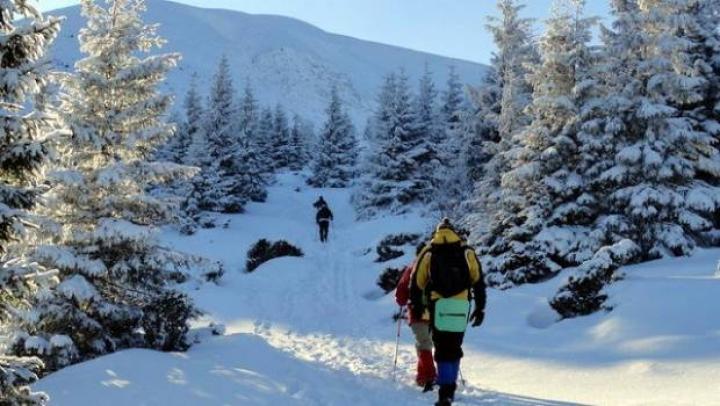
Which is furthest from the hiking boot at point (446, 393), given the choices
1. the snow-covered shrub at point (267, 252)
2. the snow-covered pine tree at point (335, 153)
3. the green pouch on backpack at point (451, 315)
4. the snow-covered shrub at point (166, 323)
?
the snow-covered pine tree at point (335, 153)

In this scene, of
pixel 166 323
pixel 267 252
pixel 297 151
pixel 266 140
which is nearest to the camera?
pixel 166 323

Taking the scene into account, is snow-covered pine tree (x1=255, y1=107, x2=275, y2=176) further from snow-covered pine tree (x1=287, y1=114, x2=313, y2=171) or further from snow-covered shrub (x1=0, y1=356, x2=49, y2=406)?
snow-covered shrub (x1=0, y1=356, x2=49, y2=406)

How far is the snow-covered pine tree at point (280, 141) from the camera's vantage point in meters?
63.5

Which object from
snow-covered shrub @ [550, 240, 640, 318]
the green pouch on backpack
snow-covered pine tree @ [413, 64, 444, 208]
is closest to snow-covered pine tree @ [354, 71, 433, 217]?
snow-covered pine tree @ [413, 64, 444, 208]

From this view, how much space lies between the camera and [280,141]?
67.1 meters

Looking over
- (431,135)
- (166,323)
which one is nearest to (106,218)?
(166,323)

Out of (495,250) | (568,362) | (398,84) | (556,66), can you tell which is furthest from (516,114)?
(398,84)

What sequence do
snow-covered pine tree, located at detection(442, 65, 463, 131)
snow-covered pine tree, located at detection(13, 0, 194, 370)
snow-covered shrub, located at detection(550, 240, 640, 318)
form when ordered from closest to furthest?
snow-covered pine tree, located at detection(13, 0, 194, 370), snow-covered shrub, located at detection(550, 240, 640, 318), snow-covered pine tree, located at detection(442, 65, 463, 131)

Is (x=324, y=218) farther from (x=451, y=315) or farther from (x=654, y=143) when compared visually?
(x=451, y=315)

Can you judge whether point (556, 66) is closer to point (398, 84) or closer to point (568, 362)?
point (568, 362)

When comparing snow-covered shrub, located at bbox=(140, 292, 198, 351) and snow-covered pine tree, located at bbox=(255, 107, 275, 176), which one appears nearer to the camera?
snow-covered shrub, located at bbox=(140, 292, 198, 351)

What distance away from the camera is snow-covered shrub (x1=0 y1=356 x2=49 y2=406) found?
525 centimetres

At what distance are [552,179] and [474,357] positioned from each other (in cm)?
750

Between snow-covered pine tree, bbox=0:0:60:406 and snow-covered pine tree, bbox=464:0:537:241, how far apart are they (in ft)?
49.0
